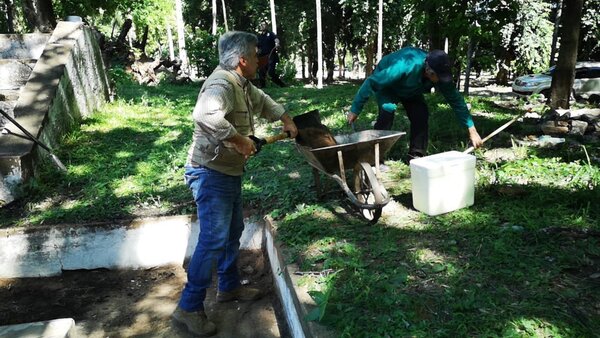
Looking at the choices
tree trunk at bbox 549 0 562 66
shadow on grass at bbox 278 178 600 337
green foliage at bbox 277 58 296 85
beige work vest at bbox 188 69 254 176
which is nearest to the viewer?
shadow on grass at bbox 278 178 600 337

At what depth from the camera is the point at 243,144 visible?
2.86 m

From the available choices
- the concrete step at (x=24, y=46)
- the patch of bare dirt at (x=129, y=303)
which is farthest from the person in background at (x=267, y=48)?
the patch of bare dirt at (x=129, y=303)

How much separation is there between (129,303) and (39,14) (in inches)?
348

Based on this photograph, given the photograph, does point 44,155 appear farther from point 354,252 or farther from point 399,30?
point 399,30

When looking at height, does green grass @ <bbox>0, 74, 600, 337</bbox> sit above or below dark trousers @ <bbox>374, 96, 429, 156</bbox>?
below

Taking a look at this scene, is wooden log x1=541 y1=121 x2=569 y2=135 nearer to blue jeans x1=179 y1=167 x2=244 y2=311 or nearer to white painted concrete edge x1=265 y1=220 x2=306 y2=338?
white painted concrete edge x1=265 y1=220 x2=306 y2=338

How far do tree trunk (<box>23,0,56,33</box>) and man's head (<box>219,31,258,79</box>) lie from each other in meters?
9.10

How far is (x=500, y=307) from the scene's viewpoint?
2633mm

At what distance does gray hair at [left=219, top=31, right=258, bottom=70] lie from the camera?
2950mm

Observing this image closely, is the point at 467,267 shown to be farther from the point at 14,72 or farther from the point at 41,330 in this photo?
the point at 14,72

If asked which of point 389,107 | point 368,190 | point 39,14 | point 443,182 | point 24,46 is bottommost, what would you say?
point 368,190

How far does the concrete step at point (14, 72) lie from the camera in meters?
7.64

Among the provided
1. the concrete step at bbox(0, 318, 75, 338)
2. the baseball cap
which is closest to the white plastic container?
the baseball cap

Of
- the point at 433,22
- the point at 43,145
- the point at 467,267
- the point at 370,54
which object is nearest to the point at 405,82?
the point at 467,267
